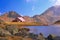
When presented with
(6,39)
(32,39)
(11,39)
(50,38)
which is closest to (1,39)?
(6,39)

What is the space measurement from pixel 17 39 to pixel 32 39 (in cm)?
168

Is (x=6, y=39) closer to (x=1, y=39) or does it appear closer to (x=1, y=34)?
(x=1, y=39)

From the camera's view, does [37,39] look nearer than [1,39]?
No

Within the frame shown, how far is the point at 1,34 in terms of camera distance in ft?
55.9

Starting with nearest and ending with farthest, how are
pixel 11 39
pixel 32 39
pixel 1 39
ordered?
pixel 1 39 → pixel 11 39 → pixel 32 39

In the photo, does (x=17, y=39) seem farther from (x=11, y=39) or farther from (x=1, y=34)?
(x=1, y=34)

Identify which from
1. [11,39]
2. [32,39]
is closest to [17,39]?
[11,39]

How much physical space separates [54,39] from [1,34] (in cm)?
524

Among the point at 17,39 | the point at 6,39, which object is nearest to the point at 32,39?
the point at 17,39

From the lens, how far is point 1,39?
14.5 m

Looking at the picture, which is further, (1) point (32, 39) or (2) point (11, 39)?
(1) point (32, 39)

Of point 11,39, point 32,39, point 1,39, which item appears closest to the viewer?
point 1,39

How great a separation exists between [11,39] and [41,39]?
9.59 feet

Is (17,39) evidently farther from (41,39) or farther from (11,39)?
(41,39)
